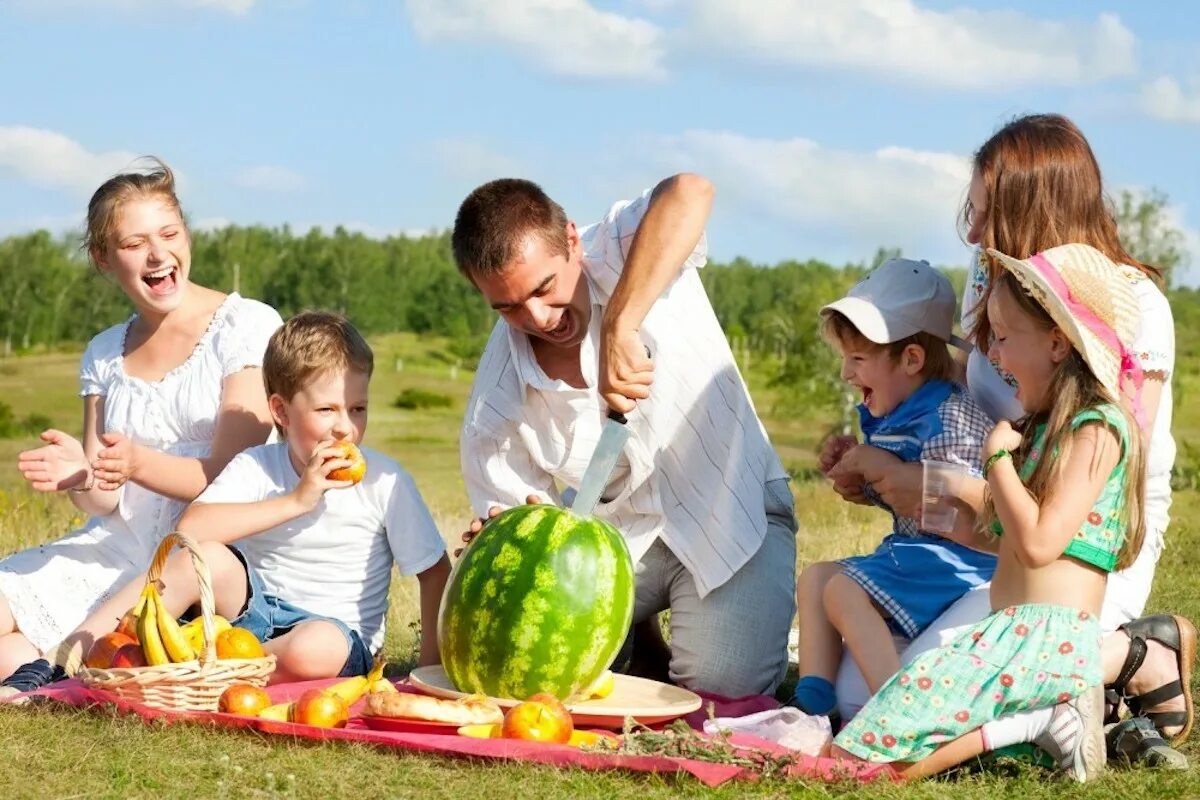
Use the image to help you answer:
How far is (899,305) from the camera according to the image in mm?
5363

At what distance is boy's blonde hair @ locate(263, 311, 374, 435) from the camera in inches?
224

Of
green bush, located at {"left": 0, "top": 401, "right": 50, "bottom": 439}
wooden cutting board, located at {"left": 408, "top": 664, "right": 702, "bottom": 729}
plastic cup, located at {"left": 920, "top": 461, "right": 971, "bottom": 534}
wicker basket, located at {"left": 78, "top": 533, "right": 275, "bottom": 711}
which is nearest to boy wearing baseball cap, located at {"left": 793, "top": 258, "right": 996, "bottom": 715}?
plastic cup, located at {"left": 920, "top": 461, "right": 971, "bottom": 534}

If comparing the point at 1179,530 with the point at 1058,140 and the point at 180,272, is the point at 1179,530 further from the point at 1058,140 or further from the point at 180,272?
the point at 180,272

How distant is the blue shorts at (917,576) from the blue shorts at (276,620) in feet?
6.42

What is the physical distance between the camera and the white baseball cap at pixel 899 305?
5312 millimetres

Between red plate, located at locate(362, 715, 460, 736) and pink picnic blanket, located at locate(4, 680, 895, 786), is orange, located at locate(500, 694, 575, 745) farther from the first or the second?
red plate, located at locate(362, 715, 460, 736)

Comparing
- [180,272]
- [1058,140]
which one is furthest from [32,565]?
[1058,140]

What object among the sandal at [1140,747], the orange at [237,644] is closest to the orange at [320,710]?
the orange at [237,644]

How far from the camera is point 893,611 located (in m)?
5.12

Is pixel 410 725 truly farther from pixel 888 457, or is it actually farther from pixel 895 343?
pixel 895 343

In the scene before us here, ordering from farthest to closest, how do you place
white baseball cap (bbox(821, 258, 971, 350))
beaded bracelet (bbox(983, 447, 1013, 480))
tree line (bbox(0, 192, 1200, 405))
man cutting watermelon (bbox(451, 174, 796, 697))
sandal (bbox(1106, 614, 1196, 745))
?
tree line (bbox(0, 192, 1200, 405)) < man cutting watermelon (bbox(451, 174, 796, 697)) < white baseball cap (bbox(821, 258, 971, 350)) < sandal (bbox(1106, 614, 1196, 745)) < beaded bracelet (bbox(983, 447, 1013, 480))

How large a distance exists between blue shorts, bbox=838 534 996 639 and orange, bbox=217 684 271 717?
6.98 ft

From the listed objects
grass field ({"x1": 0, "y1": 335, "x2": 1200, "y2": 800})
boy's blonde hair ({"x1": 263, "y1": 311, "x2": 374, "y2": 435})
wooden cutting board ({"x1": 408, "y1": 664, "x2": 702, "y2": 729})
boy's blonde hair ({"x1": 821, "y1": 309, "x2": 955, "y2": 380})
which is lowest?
grass field ({"x1": 0, "y1": 335, "x2": 1200, "y2": 800})

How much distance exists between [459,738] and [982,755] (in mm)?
1616
